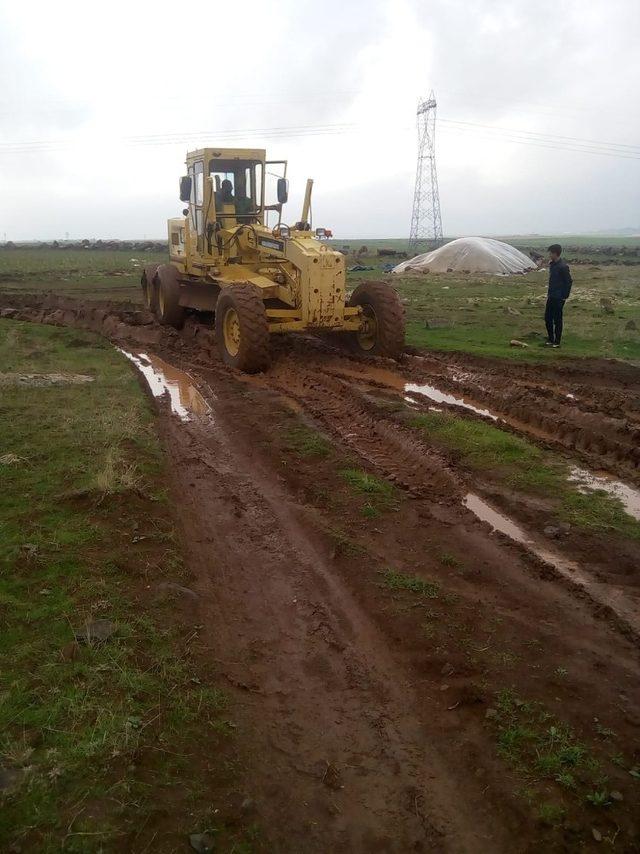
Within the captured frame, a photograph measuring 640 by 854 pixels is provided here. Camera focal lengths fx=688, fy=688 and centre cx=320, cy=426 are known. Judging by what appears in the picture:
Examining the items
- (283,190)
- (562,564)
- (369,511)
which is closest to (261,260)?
(283,190)

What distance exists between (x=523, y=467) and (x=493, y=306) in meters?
13.7

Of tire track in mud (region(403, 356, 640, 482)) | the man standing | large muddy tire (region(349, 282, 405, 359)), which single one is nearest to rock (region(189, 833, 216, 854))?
tire track in mud (region(403, 356, 640, 482))

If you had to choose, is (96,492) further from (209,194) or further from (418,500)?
(209,194)

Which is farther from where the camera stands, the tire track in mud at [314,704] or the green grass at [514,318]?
the green grass at [514,318]

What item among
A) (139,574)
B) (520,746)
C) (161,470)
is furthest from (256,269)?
(520,746)

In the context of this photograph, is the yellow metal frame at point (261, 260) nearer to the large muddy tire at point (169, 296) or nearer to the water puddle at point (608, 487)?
the large muddy tire at point (169, 296)

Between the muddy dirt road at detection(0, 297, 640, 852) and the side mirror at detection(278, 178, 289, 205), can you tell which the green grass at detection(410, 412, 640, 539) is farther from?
the side mirror at detection(278, 178, 289, 205)

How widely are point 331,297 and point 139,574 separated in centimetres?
763

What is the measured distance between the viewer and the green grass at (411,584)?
15.4 ft

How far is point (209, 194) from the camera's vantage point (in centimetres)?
1305

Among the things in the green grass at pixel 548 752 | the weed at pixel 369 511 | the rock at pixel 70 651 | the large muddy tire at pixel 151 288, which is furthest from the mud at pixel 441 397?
the large muddy tire at pixel 151 288

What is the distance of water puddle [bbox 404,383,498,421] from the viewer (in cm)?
924

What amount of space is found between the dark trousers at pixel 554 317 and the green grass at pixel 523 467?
5680mm

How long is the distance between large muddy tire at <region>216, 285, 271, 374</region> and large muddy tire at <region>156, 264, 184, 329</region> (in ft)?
11.3
